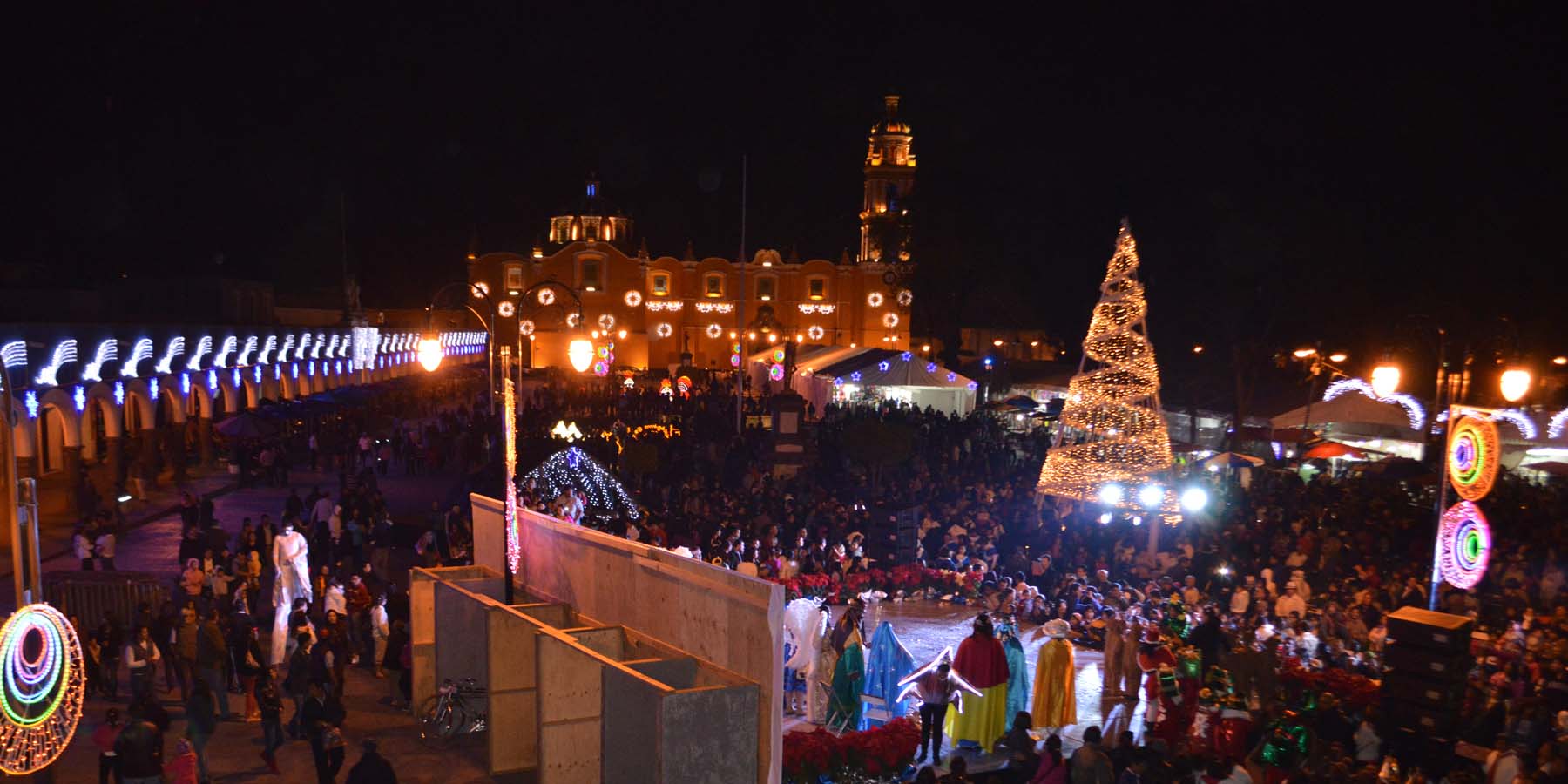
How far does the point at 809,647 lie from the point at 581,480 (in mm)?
8046

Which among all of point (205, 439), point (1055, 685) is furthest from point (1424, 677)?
point (205, 439)

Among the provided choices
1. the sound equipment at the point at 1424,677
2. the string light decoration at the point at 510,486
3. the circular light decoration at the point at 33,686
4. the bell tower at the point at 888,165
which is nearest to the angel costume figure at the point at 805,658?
the string light decoration at the point at 510,486

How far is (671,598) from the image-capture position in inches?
271

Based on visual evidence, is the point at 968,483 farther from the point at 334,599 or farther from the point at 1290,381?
the point at 1290,381

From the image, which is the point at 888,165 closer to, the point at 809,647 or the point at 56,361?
the point at 56,361

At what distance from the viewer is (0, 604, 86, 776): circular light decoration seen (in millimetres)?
5859

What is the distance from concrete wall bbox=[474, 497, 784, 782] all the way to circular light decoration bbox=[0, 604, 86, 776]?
8.98 feet

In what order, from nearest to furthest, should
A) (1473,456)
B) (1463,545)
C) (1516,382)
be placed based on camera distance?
(1473,456) < (1516,382) < (1463,545)

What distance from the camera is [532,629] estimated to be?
7.99 m

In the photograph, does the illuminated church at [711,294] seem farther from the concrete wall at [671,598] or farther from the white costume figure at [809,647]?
the concrete wall at [671,598]

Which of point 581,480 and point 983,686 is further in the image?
point 581,480

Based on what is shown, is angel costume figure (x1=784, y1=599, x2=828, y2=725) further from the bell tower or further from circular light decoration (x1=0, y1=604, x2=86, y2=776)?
the bell tower

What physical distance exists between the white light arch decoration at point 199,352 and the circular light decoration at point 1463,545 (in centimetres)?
2235

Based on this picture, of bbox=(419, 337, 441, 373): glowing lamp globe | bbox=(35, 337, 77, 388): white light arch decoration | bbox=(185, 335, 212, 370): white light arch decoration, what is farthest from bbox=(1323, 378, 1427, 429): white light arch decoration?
bbox=(185, 335, 212, 370): white light arch decoration
